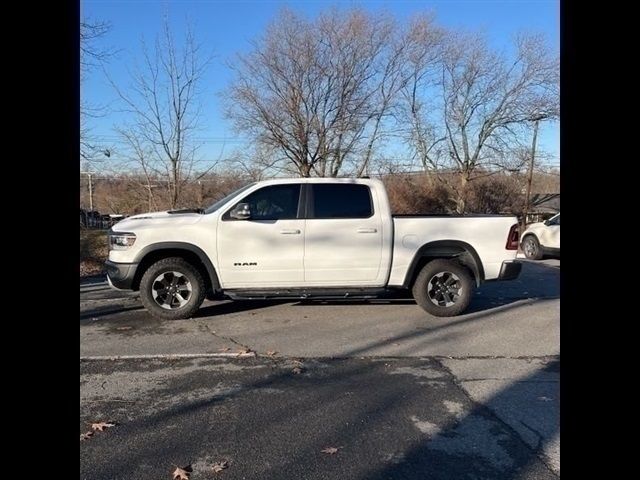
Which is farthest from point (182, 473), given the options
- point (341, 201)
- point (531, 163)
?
point (531, 163)

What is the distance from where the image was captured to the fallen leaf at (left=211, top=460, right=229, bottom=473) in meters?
3.42

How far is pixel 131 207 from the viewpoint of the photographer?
22.0 metres

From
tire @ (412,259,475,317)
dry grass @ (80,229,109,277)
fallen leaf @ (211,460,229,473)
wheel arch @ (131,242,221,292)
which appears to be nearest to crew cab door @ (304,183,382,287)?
tire @ (412,259,475,317)

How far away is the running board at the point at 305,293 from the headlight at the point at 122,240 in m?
1.43

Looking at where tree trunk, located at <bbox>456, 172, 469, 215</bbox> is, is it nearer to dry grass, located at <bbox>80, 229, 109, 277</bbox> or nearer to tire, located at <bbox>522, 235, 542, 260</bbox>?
tire, located at <bbox>522, 235, 542, 260</bbox>

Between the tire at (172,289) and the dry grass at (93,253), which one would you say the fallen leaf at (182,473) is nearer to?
the tire at (172,289)

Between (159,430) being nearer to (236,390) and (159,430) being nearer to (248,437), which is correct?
(248,437)

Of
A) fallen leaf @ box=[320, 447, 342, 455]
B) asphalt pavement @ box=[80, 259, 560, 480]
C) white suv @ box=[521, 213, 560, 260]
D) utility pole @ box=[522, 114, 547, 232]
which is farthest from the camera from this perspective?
utility pole @ box=[522, 114, 547, 232]

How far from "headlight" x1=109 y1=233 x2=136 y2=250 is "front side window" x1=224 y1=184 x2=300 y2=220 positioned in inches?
60.6

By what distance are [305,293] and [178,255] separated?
1.83 metres

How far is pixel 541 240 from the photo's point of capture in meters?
15.9

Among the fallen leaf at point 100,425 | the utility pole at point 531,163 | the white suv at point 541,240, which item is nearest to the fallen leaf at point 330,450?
the fallen leaf at point 100,425

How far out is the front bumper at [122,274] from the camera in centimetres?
761
